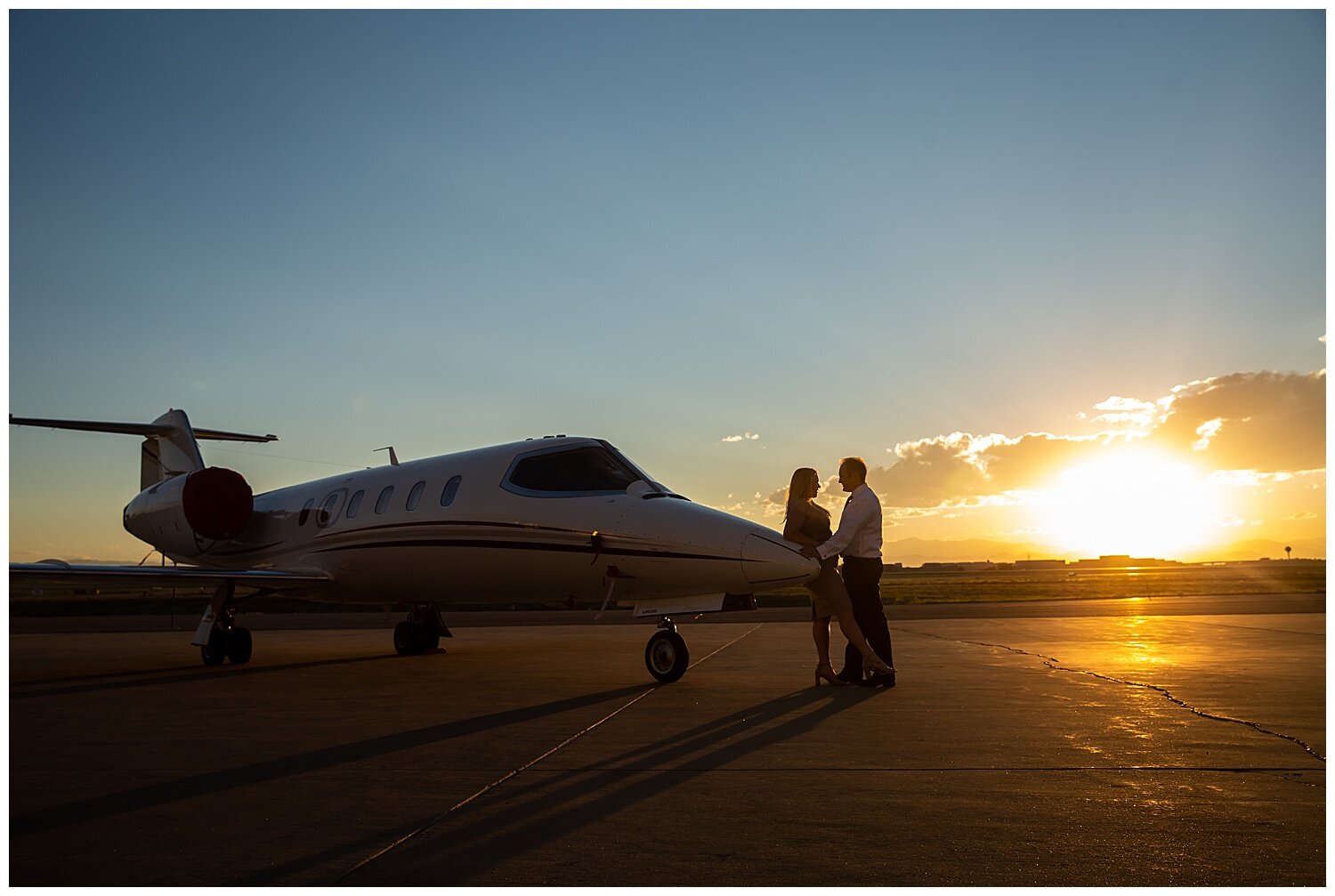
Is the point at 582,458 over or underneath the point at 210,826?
over

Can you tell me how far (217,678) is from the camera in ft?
37.0

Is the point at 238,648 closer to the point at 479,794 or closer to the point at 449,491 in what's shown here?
the point at 449,491

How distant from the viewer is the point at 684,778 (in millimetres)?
5215

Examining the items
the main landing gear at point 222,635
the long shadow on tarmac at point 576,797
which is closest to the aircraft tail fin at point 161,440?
the main landing gear at point 222,635

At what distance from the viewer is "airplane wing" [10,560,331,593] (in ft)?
39.2

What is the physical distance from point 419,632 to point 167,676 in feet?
11.4

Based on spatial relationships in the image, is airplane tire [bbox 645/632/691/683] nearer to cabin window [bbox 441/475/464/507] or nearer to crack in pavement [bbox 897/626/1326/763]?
cabin window [bbox 441/475/464/507]

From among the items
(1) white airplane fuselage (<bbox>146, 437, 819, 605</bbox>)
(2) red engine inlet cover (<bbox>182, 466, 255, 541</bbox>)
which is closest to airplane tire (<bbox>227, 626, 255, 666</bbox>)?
(1) white airplane fuselage (<bbox>146, 437, 819, 605</bbox>)

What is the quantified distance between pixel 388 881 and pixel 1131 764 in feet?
12.4

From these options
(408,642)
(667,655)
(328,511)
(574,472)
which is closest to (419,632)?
(408,642)

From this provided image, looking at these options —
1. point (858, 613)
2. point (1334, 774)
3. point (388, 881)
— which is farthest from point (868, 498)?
point (388, 881)

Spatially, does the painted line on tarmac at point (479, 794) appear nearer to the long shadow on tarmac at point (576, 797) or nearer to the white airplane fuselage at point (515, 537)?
the long shadow on tarmac at point (576, 797)

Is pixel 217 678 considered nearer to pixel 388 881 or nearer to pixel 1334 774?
pixel 388 881

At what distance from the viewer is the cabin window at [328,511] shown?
13984 mm
